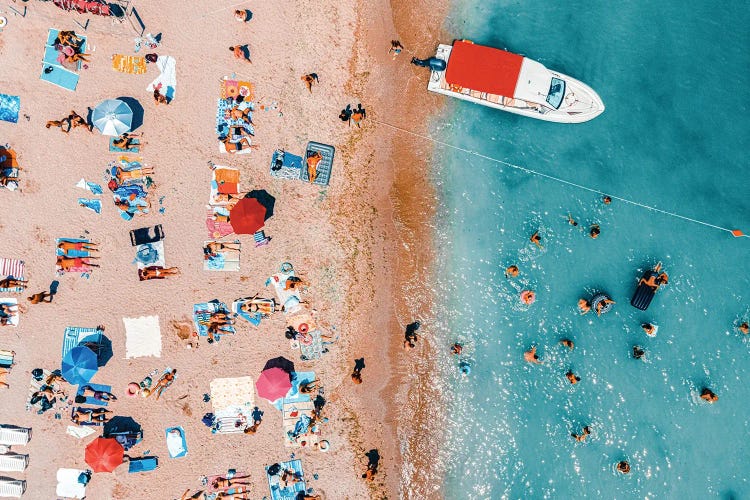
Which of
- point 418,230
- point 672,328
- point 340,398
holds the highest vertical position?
point 418,230

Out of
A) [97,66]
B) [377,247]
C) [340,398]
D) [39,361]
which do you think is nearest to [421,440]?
[340,398]

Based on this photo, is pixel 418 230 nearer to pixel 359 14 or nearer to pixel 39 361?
pixel 359 14

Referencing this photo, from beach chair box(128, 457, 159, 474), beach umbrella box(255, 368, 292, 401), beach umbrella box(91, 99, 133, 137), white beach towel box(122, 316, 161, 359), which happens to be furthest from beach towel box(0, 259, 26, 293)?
beach umbrella box(255, 368, 292, 401)

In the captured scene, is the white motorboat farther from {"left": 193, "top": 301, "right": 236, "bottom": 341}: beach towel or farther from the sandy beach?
{"left": 193, "top": 301, "right": 236, "bottom": 341}: beach towel

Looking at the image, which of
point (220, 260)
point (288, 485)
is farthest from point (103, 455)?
point (220, 260)

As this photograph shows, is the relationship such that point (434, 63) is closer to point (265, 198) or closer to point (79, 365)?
point (265, 198)
